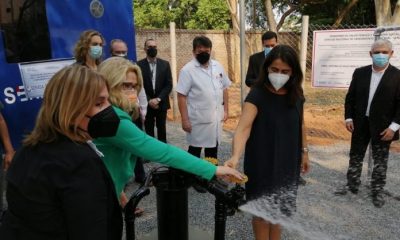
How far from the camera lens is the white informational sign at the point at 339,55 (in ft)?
19.5

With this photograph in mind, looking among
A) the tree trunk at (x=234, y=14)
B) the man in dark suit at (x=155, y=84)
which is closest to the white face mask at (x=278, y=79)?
the man in dark suit at (x=155, y=84)

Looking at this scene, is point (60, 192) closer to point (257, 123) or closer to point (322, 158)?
point (257, 123)

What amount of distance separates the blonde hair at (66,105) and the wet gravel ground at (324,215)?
238 cm

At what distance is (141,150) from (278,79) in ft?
3.79

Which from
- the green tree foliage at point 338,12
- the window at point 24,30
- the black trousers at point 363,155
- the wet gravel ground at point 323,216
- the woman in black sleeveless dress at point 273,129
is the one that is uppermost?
the green tree foliage at point 338,12

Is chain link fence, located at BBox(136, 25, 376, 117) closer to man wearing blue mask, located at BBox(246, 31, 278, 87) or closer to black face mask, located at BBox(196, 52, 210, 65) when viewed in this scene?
man wearing blue mask, located at BBox(246, 31, 278, 87)

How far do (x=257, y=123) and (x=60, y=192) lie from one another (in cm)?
170

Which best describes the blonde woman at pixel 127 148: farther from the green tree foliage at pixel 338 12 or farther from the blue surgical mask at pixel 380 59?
the green tree foliage at pixel 338 12

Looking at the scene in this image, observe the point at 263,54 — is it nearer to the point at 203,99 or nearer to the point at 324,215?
the point at 203,99

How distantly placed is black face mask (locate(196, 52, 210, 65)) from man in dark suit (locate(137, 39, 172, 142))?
129 centimetres

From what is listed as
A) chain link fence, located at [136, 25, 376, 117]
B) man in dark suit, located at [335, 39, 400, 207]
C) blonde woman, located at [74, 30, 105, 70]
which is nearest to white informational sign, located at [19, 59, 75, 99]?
blonde woman, located at [74, 30, 105, 70]

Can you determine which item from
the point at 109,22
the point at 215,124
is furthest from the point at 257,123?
the point at 109,22

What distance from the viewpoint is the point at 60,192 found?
145cm

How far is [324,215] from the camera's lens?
4.20m
